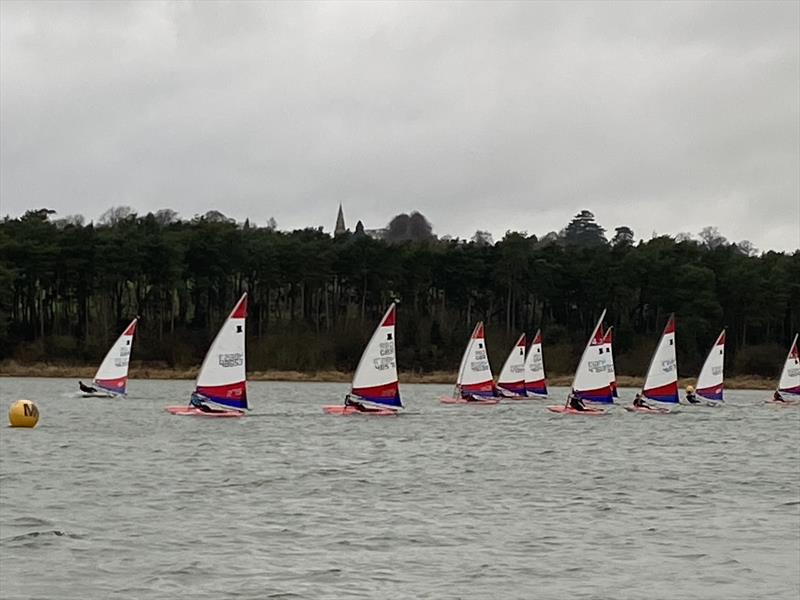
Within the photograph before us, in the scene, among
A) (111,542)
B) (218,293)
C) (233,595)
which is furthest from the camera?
(218,293)

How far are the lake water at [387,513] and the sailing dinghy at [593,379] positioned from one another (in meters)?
9.37

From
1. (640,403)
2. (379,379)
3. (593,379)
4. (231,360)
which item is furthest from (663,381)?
(231,360)

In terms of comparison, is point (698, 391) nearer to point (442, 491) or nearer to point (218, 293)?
point (442, 491)

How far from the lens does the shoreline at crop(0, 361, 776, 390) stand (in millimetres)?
86125

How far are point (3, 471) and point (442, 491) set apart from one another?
8.84 m

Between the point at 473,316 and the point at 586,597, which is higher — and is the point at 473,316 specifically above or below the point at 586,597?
above

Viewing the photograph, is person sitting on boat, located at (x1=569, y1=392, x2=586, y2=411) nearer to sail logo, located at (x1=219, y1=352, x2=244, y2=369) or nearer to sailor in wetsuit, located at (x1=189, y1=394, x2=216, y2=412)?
sail logo, located at (x1=219, y1=352, x2=244, y2=369)

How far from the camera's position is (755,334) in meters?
108

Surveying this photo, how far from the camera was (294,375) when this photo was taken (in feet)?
295

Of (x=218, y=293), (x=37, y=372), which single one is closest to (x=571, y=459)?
(x=37, y=372)

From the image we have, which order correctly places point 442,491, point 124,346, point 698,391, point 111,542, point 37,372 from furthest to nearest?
point 37,372 < point 698,391 < point 124,346 < point 442,491 < point 111,542

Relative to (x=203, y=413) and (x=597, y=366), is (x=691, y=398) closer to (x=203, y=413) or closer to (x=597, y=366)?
(x=597, y=366)

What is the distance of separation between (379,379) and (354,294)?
59334 mm

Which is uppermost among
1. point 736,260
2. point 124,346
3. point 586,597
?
point 736,260
